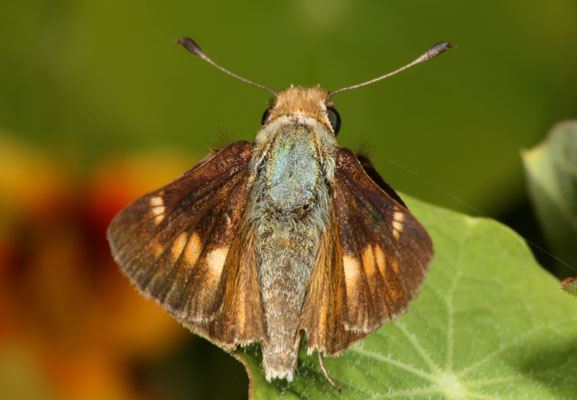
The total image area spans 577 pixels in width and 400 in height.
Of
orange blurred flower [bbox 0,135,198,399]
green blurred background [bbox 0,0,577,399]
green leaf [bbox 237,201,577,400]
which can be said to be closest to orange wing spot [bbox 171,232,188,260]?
green leaf [bbox 237,201,577,400]

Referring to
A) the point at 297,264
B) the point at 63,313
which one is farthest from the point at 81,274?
the point at 297,264

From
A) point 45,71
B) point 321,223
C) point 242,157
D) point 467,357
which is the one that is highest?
point 45,71

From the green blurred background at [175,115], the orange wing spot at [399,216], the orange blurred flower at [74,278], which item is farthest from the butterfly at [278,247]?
the orange blurred flower at [74,278]

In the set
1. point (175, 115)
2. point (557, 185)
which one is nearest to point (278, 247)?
point (557, 185)

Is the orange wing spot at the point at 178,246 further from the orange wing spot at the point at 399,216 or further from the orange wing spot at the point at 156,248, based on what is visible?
the orange wing spot at the point at 399,216

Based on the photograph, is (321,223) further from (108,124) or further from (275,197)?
(108,124)

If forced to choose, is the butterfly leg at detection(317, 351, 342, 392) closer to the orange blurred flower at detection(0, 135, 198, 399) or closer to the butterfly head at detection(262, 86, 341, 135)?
the butterfly head at detection(262, 86, 341, 135)

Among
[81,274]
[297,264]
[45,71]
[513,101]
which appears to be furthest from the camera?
[45,71]
